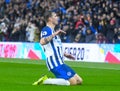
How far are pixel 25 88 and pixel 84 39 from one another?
17646mm

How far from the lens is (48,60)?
48.8 ft

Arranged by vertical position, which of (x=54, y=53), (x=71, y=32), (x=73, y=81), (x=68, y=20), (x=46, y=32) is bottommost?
(x=71, y=32)

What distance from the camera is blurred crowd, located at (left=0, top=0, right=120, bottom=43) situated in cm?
2975

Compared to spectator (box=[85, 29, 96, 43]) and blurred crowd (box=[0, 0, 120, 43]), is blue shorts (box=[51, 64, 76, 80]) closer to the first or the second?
blurred crowd (box=[0, 0, 120, 43])

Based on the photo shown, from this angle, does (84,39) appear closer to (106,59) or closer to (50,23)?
(106,59)

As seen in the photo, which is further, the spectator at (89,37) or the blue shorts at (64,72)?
the spectator at (89,37)

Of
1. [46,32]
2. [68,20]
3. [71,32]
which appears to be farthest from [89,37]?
[46,32]

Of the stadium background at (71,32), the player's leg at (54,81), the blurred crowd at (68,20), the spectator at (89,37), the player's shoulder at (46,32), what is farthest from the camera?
the spectator at (89,37)

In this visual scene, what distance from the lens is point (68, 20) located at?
108 ft

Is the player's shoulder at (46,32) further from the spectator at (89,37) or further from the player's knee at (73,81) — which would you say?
the spectator at (89,37)

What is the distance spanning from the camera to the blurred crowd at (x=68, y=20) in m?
29.8

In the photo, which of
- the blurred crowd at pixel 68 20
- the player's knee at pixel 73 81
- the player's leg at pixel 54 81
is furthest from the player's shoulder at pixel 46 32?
the blurred crowd at pixel 68 20

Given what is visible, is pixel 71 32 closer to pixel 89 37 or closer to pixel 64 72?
pixel 89 37

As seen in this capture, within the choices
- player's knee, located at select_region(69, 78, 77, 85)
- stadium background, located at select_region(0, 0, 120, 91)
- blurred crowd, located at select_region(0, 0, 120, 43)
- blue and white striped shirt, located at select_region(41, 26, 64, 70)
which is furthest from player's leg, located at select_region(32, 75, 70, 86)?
blurred crowd, located at select_region(0, 0, 120, 43)
